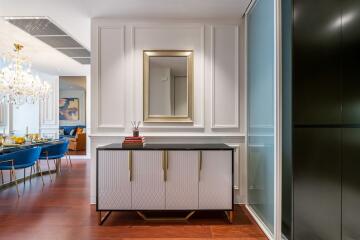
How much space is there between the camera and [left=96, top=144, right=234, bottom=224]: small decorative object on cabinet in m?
2.91

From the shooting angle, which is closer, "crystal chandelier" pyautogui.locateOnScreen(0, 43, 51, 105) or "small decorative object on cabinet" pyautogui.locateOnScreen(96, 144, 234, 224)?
"small decorative object on cabinet" pyautogui.locateOnScreen(96, 144, 234, 224)

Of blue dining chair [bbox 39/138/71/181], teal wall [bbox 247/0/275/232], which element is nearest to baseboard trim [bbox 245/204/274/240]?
teal wall [bbox 247/0/275/232]

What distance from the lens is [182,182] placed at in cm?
292

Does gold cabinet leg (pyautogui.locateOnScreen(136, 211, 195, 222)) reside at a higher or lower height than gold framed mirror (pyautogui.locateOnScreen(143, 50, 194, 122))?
lower

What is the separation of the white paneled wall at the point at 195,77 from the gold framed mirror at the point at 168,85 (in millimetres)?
77

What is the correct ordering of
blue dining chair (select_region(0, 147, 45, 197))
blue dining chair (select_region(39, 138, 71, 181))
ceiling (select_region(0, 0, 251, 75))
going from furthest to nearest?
blue dining chair (select_region(39, 138, 71, 181)), blue dining chair (select_region(0, 147, 45, 197)), ceiling (select_region(0, 0, 251, 75))

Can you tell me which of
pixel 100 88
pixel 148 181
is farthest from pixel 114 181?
pixel 100 88

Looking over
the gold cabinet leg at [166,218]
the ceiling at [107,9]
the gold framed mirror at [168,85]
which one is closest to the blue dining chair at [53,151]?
the ceiling at [107,9]

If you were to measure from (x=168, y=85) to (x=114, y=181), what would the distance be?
4.89 ft

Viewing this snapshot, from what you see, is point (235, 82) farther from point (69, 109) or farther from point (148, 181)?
point (69, 109)

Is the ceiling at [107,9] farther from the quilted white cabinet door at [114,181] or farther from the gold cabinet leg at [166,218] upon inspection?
the gold cabinet leg at [166,218]

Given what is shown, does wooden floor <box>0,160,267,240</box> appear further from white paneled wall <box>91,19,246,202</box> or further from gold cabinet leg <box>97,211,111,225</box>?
white paneled wall <box>91,19,246,202</box>

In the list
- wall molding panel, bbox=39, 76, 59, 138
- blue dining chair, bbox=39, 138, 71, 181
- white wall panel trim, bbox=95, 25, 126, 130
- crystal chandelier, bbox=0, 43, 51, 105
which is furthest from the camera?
wall molding panel, bbox=39, 76, 59, 138

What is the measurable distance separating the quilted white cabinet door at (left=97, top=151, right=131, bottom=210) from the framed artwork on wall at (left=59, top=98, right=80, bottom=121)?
10518mm
